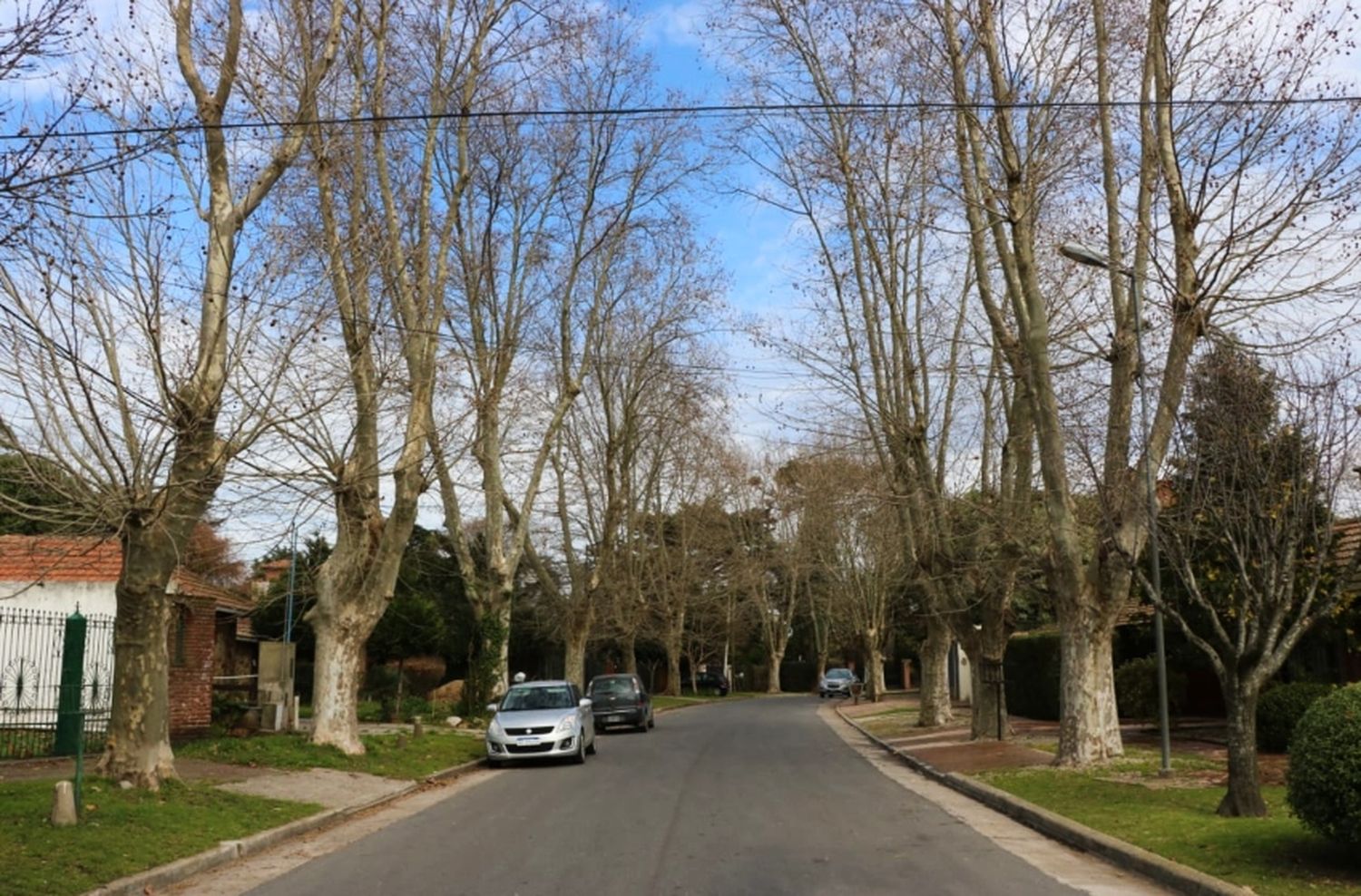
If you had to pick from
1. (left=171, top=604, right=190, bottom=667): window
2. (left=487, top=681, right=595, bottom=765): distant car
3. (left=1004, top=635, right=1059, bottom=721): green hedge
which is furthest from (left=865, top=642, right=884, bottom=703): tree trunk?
(left=171, top=604, right=190, bottom=667): window

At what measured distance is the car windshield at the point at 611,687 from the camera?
3312cm

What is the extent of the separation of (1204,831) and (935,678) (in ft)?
64.6

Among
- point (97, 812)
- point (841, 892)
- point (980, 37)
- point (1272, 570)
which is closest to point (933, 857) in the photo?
point (841, 892)

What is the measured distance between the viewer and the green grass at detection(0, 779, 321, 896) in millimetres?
9000

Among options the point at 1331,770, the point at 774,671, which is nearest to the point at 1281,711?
the point at 1331,770

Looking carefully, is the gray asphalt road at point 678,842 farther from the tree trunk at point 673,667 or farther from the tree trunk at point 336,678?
the tree trunk at point 673,667

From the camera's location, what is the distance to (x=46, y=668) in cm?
2066

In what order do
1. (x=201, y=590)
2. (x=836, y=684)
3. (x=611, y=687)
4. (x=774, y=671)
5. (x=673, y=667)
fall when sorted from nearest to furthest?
(x=201, y=590) < (x=611, y=687) < (x=673, y=667) < (x=836, y=684) < (x=774, y=671)

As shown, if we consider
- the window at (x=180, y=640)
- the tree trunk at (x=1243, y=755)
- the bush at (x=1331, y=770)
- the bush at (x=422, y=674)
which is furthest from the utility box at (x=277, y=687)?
the bush at (x=422, y=674)

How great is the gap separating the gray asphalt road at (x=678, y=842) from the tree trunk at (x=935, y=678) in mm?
10323

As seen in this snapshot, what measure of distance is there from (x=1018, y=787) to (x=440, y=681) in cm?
3467

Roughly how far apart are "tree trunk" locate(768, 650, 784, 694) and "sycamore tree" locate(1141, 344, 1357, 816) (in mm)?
58699

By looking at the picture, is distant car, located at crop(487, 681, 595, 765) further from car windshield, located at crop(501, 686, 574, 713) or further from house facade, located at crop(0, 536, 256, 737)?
house facade, located at crop(0, 536, 256, 737)

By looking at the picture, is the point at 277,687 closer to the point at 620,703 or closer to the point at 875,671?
the point at 620,703
